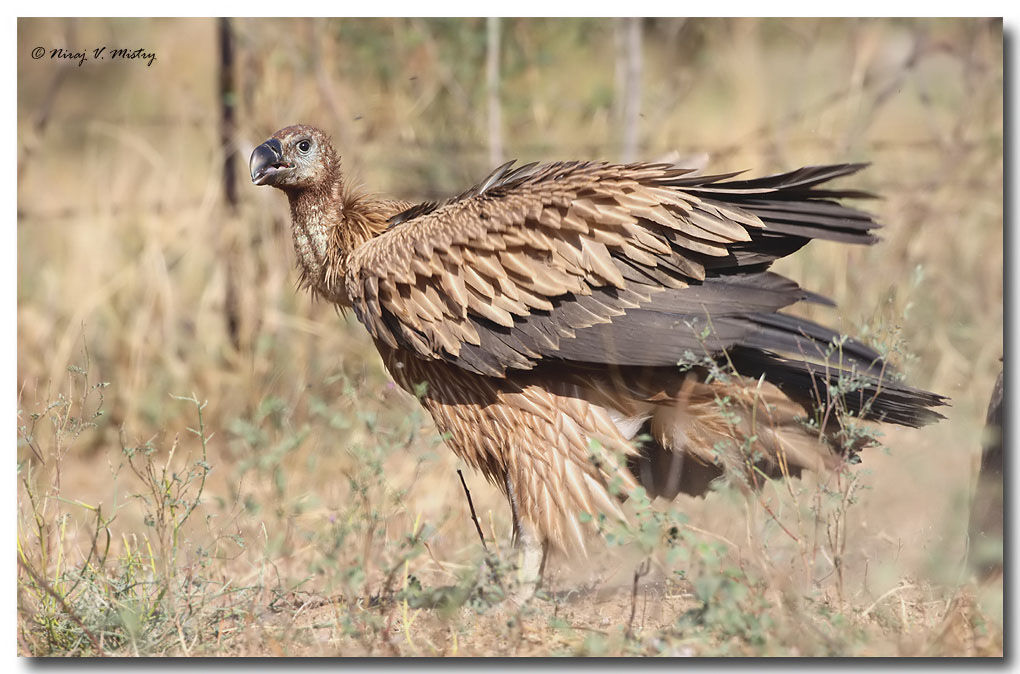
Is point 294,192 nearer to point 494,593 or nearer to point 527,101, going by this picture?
point 494,593

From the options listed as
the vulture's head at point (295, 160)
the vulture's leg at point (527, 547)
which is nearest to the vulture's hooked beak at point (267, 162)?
the vulture's head at point (295, 160)

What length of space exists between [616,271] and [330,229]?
125cm

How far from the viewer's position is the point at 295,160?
13.7 ft

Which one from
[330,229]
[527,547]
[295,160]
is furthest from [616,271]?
[295,160]

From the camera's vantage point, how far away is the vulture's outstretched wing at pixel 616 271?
3.62m

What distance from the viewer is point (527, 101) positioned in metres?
7.03

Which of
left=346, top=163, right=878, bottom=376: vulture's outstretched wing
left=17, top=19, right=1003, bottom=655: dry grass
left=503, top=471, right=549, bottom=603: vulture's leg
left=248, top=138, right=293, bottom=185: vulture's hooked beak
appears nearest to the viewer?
left=346, top=163, right=878, bottom=376: vulture's outstretched wing

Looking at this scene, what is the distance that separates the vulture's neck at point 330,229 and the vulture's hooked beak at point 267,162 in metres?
0.15

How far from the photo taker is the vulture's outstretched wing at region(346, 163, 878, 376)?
3623mm

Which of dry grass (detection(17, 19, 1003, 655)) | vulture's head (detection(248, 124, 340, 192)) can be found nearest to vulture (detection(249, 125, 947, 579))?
vulture's head (detection(248, 124, 340, 192))

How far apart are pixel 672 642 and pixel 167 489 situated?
168 cm

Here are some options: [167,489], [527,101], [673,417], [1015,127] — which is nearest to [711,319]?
[673,417]

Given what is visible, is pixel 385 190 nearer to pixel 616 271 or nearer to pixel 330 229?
pixel 330 229

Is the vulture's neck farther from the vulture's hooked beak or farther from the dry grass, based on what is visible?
the dry grass
